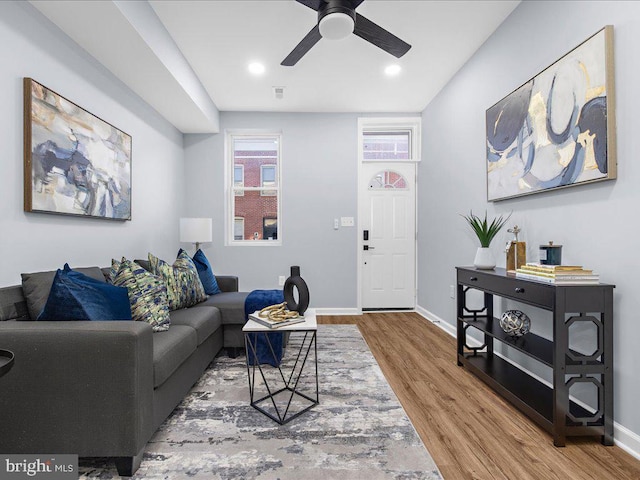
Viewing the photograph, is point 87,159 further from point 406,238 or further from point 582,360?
point 406,238

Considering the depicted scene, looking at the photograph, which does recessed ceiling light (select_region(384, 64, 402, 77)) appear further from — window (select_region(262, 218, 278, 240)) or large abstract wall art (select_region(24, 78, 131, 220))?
large abstract wall art (select_region(24, 78, 131, 220))

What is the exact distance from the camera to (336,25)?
1957 mm

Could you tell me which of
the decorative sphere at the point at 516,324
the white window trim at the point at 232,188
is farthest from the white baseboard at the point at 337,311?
the decorative sphere at the point at 516,324

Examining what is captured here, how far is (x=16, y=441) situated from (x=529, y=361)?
9.64 feet

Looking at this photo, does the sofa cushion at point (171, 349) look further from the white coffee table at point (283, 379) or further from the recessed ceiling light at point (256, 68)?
the recessed ceiling light at point (256, 68)

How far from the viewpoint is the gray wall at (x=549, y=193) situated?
63.6 inches

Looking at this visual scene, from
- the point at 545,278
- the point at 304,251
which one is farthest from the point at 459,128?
the point at 304,251

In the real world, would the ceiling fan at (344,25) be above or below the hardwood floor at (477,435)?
above

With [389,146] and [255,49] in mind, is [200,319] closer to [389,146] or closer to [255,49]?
[255,49]

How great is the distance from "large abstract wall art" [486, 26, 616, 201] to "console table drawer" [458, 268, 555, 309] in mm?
641

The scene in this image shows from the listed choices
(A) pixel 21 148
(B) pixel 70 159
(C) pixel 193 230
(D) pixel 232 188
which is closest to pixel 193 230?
(C) pixel 193 230

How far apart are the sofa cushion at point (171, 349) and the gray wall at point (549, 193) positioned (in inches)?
90.8

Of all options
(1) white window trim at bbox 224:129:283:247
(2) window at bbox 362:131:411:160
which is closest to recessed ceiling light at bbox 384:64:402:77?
(2) window at bbox 362:131:411:160

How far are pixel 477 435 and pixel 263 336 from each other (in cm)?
164
